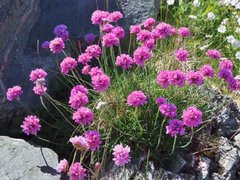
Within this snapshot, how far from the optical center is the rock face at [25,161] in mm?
3219

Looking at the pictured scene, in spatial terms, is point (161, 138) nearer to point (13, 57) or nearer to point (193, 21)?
point (13, 57)

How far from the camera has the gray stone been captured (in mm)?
4980

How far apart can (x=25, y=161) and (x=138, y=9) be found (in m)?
2.36

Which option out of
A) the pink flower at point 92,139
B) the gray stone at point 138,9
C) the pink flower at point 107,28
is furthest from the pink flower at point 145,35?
the gray stone at point 138,9

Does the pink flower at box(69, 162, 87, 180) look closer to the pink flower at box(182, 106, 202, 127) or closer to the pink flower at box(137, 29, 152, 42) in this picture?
the pink flower at box(182, 106, 202, 127)

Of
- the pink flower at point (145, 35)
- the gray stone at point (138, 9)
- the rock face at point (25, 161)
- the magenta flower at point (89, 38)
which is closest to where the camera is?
the rock face at point (25, 161)

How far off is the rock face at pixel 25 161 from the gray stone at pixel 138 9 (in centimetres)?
202

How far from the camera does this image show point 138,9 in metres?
5.06

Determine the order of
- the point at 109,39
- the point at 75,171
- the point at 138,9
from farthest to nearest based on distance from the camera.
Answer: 1. the point at 138,9
2. the point at 109,39
3. the point at 75,171

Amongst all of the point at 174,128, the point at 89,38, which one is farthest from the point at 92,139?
the point at 89,38

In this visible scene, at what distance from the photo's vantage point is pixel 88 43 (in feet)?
15.0

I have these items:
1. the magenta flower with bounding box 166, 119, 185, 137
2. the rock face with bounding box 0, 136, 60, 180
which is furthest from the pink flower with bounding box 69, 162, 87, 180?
the magenta flower with bounding box 166, 119, 185, 137

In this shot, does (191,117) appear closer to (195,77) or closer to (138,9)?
(195,77)

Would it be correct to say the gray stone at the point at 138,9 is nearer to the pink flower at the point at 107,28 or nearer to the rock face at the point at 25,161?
the pink flower at the point at 107,28
